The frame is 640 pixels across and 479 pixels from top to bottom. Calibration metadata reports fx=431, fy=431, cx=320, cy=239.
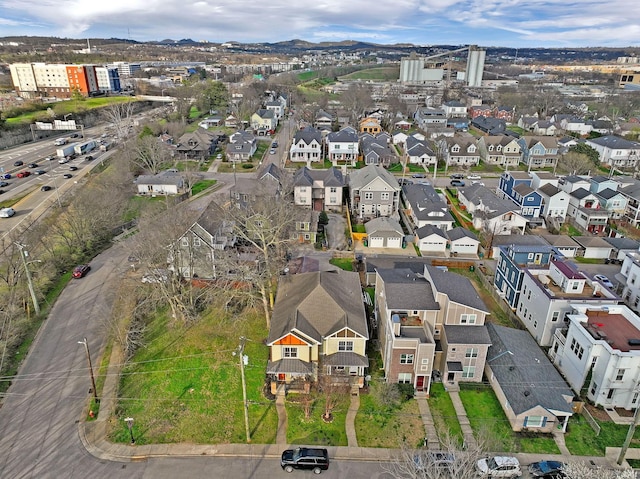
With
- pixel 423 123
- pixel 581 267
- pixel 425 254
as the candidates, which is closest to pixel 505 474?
pixel 425 254

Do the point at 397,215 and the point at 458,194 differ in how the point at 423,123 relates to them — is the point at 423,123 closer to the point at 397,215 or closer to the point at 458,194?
the point at 458,194

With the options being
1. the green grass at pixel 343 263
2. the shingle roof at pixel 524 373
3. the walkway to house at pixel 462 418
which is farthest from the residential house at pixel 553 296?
the green grass at pixel 343 263

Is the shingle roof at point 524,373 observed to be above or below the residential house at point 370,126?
below

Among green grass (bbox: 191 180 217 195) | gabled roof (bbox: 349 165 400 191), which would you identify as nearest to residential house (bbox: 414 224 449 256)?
gabled roof (bbox: 349 165 400 191)

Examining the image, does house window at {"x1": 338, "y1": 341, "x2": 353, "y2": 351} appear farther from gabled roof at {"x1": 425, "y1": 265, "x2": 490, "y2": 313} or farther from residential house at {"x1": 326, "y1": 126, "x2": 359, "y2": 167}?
residential house at {"x1": 326, "y1": 126, "x2": 359, "y2": 167}

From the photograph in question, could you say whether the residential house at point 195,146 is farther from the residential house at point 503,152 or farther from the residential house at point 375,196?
the residential house at point 503,152
